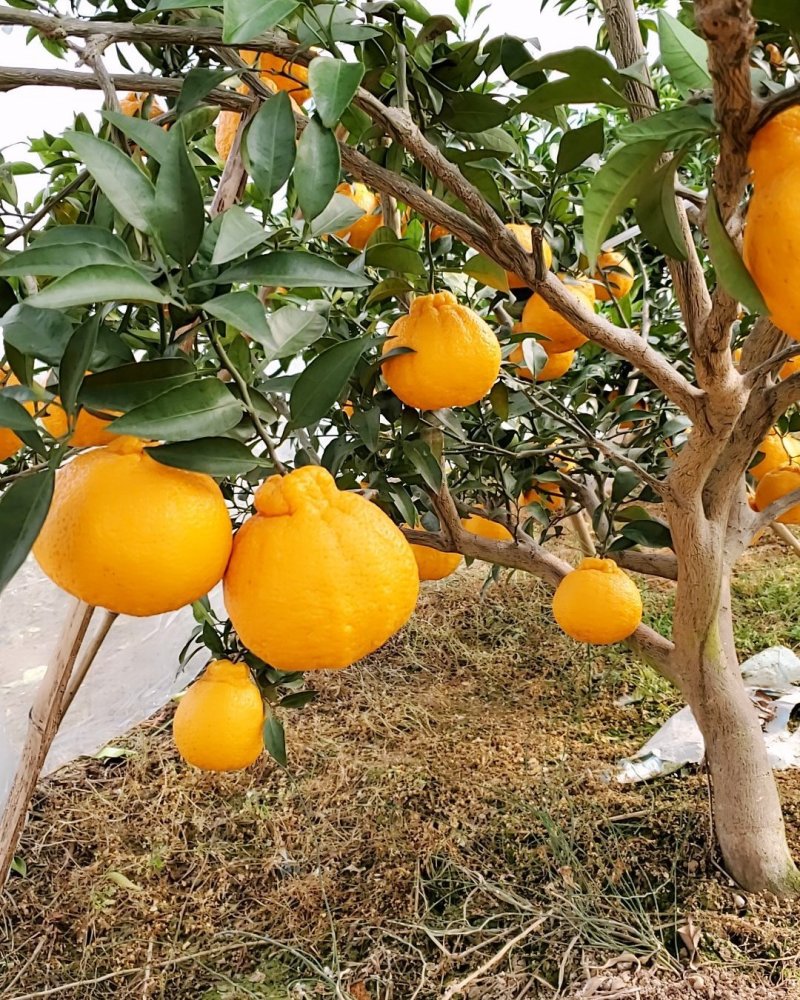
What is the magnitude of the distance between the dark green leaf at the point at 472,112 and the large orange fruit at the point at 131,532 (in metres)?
0.38

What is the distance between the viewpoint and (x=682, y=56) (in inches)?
16.6

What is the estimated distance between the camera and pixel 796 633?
1890mm

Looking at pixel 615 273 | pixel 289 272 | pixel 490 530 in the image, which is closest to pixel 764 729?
pixel 490 530

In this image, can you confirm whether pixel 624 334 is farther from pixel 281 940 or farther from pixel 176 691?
pixel 176 691

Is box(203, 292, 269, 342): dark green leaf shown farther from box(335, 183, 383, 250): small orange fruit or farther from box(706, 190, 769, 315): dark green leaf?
box(335, 183, 383, 250): small orange fruit

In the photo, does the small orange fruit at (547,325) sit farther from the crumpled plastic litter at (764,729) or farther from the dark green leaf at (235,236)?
the crumpled plastic litter at (764,729)

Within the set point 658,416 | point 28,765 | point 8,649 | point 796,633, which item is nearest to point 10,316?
point 28,765

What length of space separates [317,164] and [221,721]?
2.31 ft

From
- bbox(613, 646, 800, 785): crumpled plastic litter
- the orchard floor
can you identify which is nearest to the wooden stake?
the orchard floor

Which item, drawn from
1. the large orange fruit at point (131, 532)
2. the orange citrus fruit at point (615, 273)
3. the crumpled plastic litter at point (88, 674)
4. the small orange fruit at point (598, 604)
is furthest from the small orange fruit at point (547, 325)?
the crumpled plastic litter at point (88, 674)

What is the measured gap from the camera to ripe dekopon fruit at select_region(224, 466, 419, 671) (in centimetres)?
46

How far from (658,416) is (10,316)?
105 centimetres

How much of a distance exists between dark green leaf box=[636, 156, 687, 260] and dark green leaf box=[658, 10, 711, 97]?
6 cm

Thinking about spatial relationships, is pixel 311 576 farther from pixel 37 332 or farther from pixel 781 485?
pixel 781 485
